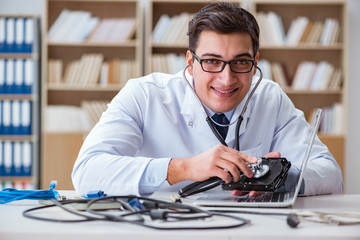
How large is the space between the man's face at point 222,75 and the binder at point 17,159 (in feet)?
9.73

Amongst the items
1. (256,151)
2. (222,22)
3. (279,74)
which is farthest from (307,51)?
(222,22)

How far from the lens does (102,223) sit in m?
0.95

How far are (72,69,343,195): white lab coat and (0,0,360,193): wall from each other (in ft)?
9.75

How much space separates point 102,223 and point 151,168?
1.42 ft

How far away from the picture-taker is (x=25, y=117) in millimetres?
4359

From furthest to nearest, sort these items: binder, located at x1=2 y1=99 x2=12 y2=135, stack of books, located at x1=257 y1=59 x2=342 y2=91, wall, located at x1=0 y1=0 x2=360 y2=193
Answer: wall, located at x1=0 y1=0 x2=360 y2=193 → stack of books, located at x1=257 y1=59 x2=342 y2=91 → binder, located at x1=2 y1=99 x2=12 y2=135

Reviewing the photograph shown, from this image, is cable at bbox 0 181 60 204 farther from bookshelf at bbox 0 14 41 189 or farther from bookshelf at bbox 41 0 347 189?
bookshelf at bbox 0 14 41 189

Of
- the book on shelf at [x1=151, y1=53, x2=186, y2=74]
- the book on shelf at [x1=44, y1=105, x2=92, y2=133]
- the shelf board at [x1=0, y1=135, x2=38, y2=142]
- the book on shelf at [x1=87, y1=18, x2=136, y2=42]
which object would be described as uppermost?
the book on shelf at [x1=87, y1=18, x2=136, y2=42]

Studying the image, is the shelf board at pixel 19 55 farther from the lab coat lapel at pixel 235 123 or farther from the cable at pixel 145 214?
the cable at pixel 145 214

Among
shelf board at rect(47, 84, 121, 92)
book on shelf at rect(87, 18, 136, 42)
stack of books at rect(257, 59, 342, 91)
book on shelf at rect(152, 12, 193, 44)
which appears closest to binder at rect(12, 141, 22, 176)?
shelf board at rect(47, 84, 121, 92)

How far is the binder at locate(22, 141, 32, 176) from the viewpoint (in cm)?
435

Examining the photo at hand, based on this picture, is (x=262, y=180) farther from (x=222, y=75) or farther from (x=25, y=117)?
(x=25, y=117)

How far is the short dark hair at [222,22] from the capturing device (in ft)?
5.30

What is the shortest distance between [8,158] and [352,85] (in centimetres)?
309
